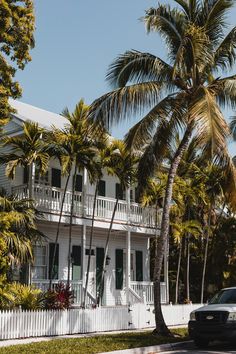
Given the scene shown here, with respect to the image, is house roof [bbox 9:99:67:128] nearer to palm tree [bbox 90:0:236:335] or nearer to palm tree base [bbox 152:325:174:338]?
palm tree [bbox 90:0:236:335]

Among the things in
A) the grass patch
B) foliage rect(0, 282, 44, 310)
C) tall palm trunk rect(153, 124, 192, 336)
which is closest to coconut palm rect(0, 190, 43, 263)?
foliage rect(0, 282, 44, 310)

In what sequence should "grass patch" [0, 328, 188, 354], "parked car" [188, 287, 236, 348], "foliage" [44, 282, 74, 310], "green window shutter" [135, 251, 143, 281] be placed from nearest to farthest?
"grass patch" [0, 328, 188, 354], "parked car" [188, 287, 236, 348], "foliage" [44, 282, 74, 310], "green window shutter" [135, 251, 143, 281]

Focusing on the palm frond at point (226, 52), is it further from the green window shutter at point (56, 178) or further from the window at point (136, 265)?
the window at point (136, 265)

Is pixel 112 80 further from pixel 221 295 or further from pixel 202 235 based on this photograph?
pixel 202 235

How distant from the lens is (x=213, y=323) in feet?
44.4

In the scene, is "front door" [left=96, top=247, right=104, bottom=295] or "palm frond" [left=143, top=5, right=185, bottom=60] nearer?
"palm frond" [left=143, top=5, right=185, bottom=60]

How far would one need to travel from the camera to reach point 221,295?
1528 cm

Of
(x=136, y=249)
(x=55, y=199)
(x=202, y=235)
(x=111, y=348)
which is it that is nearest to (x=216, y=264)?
(x=202, y=235)

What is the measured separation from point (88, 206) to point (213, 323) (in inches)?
370

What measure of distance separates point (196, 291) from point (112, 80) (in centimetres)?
1658

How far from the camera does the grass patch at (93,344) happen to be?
39.1ft

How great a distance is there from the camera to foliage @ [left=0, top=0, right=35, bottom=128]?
14773mm

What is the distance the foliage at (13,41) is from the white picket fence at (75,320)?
18.2ft

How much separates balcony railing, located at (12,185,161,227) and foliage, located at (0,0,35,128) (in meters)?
4.95
